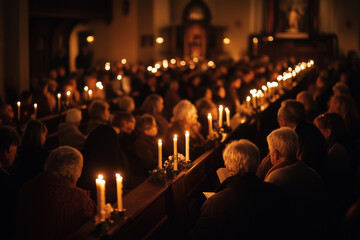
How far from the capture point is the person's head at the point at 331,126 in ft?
18.7

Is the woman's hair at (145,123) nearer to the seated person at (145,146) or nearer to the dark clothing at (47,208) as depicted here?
the seated person at (145,146)

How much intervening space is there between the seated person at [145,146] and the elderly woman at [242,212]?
2.97 m

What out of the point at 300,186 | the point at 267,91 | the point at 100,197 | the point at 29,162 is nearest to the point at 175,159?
the point at 29,162

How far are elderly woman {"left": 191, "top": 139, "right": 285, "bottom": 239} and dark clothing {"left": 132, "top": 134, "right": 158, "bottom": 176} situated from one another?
2964 millimetres

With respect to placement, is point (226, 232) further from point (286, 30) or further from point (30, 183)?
point (286, 30)

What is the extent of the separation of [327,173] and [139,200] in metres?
1.83

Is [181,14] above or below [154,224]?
above

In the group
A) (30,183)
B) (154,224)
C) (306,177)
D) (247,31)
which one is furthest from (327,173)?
(247,31)

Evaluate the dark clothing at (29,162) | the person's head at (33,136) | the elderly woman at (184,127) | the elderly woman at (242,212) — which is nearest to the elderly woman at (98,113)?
the elderly woman at (184,127)

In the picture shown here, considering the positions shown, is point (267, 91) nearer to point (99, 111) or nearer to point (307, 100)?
point (307, 100)

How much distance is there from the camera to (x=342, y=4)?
28062 mm

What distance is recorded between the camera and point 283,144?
4.33 m

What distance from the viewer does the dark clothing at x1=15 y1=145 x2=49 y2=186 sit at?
524 cm

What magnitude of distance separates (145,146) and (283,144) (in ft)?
8.36
